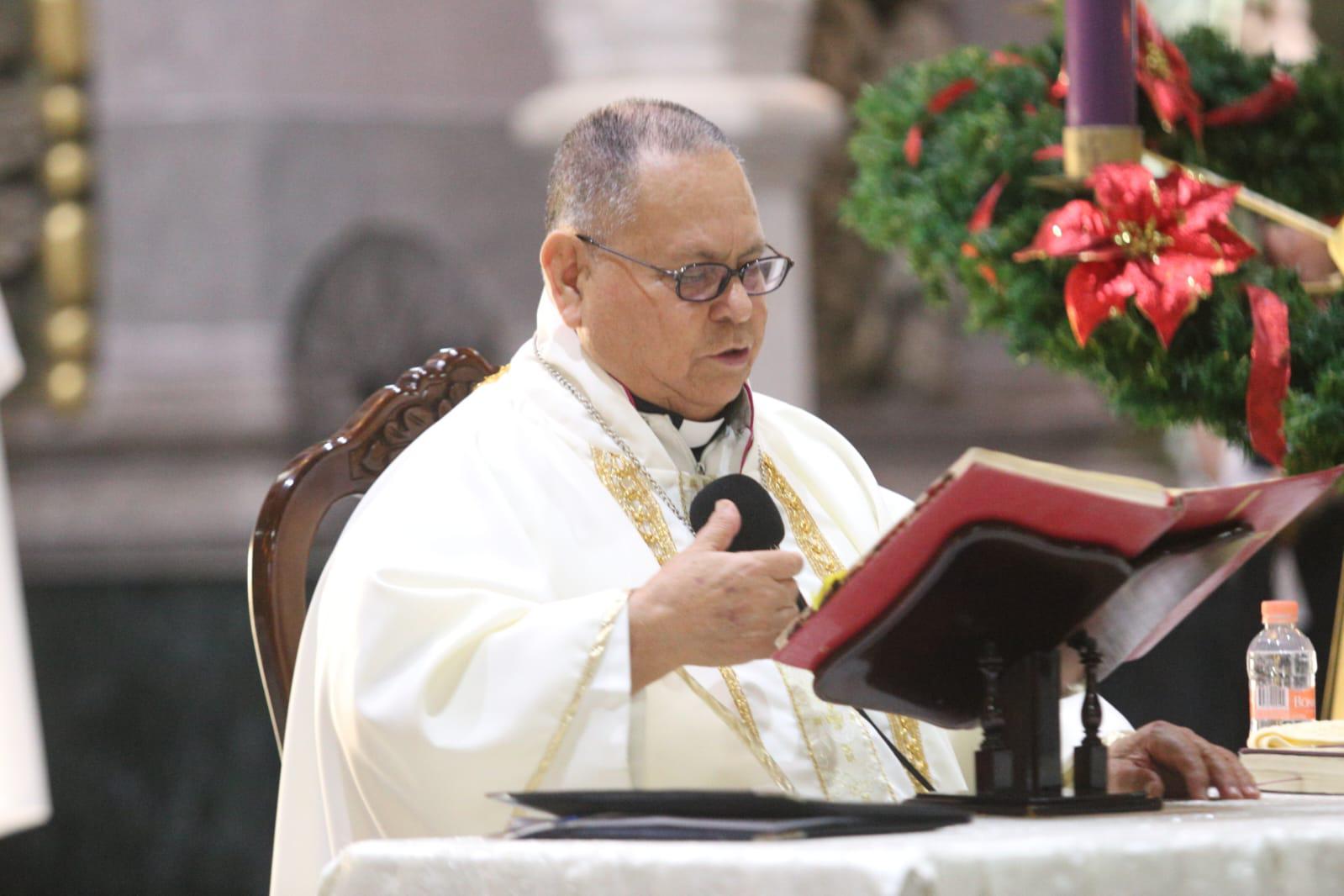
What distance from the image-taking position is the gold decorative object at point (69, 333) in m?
6.98

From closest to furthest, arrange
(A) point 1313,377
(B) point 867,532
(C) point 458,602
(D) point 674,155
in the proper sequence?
(C) point 458,602 → (A) point 1313,377 → (D) point 674,155 → (B) point 867,532

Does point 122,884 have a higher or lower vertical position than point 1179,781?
lower

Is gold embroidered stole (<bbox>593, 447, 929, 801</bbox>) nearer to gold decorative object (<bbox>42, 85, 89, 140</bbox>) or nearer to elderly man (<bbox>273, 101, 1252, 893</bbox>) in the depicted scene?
elderly man (<bbox>273, 101, 1252, 893</bbox>)

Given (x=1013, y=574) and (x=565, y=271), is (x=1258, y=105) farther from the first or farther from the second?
(x=1013, y=574)

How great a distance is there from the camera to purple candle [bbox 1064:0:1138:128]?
2.53 m

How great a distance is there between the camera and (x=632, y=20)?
643 cm

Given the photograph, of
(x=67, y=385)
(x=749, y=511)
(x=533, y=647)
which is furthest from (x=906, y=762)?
(x=67, y=385)

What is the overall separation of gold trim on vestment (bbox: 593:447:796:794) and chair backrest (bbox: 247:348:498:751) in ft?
0.97

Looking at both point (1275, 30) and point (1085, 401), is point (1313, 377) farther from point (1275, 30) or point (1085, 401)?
point (1085, 401)

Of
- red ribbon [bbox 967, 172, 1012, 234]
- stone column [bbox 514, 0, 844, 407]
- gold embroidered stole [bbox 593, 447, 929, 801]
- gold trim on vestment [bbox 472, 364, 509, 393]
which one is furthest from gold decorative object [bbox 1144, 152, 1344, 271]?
stone column [bbox 514, 0, 844, 407]

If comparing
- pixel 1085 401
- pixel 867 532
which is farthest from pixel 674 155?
pixel 1085 401

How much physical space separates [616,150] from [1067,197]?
0.57 metres

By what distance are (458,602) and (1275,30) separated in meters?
3.85

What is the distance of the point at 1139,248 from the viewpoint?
8.59 feet
